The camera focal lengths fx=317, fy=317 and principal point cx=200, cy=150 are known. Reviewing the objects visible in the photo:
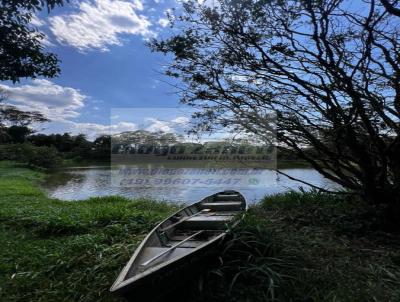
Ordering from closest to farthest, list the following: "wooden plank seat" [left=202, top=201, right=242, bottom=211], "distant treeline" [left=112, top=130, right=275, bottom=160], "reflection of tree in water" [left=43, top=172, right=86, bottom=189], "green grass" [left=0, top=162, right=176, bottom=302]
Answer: "green grass" [left=0, top=162, right=176, bottom=302], "wooden plank seat" [left=202, top=201, right=242, bottom=211], "distant treeline" [left=112, top=130, right=275, bottom=160], "reflection of tree in water" [left=43, top=172, right=86, bottom=189]

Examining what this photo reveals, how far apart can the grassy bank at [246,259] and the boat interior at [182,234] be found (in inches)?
13.4

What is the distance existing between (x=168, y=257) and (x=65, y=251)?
143 cm

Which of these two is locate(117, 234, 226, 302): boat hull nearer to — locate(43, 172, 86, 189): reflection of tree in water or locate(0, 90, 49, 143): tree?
locate(43, 172, 86, 189): reflection of tree in water

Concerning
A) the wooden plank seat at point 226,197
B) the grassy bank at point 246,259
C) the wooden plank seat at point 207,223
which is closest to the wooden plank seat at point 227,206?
the grassy bank at point 246,259

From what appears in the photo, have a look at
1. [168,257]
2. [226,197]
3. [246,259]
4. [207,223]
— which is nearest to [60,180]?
[226,197]

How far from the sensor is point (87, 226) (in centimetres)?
444

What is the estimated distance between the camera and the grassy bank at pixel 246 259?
249 centimetres

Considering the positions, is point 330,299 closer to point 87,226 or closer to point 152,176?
point 87,226

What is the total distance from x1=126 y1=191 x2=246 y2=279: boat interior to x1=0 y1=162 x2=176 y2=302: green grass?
0.35 m

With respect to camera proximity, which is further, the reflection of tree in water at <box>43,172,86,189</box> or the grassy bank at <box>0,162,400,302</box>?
the reflection of tree in water at <box>43,172,86,189</box>

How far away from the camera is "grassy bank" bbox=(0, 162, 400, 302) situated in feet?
8.18

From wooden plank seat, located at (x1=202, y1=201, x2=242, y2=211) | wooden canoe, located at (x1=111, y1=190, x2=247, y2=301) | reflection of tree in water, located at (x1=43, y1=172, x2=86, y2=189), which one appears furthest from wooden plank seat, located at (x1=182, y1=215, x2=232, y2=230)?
reflection of tree in water, located at (x1=43, y1=172, x2=86, y2=189)

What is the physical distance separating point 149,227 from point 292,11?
3.26 meters

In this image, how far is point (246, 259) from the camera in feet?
9.35
